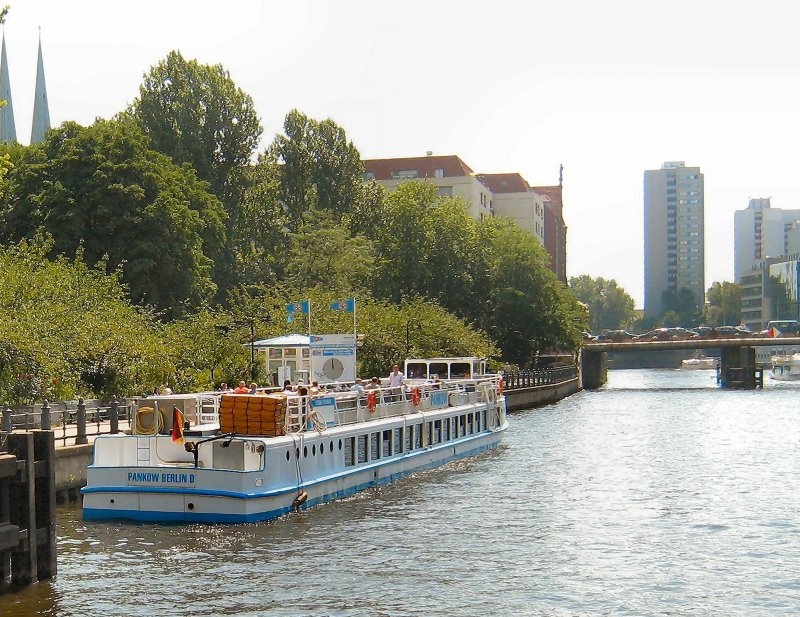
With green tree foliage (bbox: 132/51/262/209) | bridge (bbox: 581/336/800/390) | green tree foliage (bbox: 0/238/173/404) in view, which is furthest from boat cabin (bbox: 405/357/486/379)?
bridge (bbox: 581/336/800/390)

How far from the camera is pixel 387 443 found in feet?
131

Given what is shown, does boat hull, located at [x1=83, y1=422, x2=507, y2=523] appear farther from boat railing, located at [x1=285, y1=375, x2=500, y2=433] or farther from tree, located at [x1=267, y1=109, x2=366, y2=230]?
tree, located at [x1=267, y1=109, x2=366, y2=230]

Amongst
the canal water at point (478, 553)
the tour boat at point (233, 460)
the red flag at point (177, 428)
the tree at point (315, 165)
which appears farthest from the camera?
the tree at point (315, 165)

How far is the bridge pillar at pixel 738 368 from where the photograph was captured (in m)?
137

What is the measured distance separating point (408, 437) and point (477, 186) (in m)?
119

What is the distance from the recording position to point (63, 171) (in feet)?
228

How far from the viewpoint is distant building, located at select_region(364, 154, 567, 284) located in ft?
513

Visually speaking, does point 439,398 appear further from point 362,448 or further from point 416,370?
point 362,448

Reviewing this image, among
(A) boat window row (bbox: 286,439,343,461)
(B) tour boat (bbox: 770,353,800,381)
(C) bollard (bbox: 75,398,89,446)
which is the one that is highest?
(C) bollard (bbox: 75,398,89,446)

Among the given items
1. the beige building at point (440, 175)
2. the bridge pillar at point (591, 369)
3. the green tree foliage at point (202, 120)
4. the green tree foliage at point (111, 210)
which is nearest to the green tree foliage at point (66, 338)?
the green tree foliage at point (111, 210)

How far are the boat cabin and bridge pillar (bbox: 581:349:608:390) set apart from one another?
292ft

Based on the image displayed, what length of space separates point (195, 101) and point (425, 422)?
57.3 metres

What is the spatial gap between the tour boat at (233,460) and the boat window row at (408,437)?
85 millimetres

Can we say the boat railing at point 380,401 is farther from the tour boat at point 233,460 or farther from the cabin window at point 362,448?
the cabin window at point 362,448
